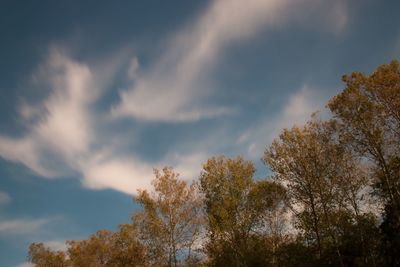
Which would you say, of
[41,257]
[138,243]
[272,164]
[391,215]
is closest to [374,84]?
[272,164]

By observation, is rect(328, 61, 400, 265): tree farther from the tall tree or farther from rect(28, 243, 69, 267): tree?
rect(28, 243, 69, 267): tree

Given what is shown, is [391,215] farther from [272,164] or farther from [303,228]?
[272,164]

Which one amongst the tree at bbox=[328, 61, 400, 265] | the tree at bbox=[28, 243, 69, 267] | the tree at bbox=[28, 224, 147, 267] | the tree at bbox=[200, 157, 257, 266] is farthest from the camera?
the tree at bbox=[28, 243, 69, 267]

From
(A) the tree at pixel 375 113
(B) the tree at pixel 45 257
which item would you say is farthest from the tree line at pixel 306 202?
(B) the tree at pixel 45 257

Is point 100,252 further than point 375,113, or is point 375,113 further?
point 100,252

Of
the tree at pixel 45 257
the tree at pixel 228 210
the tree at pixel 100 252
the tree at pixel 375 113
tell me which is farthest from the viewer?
the tree at pixel 45 257

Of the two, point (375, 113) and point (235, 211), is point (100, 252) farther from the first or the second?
point (375, 113)

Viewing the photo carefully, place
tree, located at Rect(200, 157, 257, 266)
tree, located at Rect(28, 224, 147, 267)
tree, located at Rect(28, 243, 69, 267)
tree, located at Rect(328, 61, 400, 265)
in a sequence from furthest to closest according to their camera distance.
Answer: tree, located at Rect(28, 243, 69, 267)
tree, located at Rect(28, 224, 147, 267)
tree, located at Rect(200, 157, 257, 266)
tree, located at Rect(328, 61, 400, 265)

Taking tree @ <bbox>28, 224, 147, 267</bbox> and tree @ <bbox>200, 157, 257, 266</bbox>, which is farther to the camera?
tree @ <bbox>28, 224, 147, 267</bbox>

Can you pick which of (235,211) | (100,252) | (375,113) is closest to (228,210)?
(235,211)

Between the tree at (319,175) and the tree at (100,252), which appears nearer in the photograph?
the tree at (319,175)

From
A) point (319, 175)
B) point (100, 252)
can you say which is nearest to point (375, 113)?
point (319, 175)

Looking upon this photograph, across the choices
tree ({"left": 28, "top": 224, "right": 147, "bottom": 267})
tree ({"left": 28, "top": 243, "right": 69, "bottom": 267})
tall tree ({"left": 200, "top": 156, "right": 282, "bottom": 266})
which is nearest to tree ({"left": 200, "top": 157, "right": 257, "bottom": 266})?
tall tree ({"left": 200, "top": 156, "right": 282, "bottom": 266})

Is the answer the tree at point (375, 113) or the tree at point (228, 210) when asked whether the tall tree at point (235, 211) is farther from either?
the tree at point (375, 113)
